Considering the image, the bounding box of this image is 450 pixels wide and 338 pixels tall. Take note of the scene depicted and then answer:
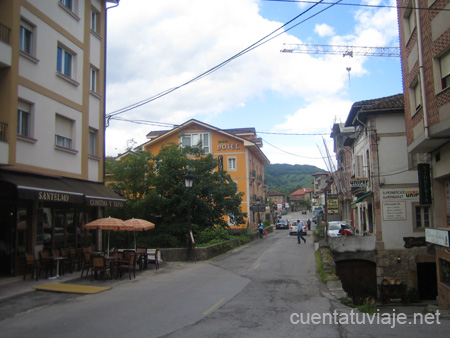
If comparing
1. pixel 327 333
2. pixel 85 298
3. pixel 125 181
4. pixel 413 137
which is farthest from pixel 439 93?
pixel 125 181

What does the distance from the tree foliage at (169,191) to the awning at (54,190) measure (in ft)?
17.2

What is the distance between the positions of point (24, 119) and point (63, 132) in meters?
2.33

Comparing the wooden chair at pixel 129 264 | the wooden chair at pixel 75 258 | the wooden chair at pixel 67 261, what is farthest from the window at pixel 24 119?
the wooden chair at pixel 129 264

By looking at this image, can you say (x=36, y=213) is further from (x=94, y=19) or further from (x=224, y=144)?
(x=224, y=144)

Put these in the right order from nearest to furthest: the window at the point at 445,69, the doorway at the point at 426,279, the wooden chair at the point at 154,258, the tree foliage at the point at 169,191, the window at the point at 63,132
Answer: the window at the point at 445,69, the window at the point at 63,132, the wooden chair at the point at 154,258, the doorway at the point at 426,279, the tree foliage at the point at 169,191

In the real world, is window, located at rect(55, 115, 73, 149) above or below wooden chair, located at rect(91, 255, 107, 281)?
above

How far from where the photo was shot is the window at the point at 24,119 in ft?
45.4

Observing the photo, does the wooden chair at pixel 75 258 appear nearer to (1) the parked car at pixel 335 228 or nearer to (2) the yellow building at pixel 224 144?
(1) the parked car at pixel 335 228

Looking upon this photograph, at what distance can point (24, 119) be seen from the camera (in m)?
14.1

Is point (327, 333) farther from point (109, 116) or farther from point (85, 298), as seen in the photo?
point (109, 116)

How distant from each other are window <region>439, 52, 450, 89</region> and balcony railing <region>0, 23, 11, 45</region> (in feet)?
46.5

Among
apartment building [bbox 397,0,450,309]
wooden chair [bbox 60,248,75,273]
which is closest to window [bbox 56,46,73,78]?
wooden chair [bbox 60,248,75,273]

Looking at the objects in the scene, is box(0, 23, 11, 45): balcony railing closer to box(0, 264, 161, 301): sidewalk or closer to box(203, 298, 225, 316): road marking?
box(0, 264, 161, 301): sidewalk

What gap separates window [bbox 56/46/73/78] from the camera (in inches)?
639
